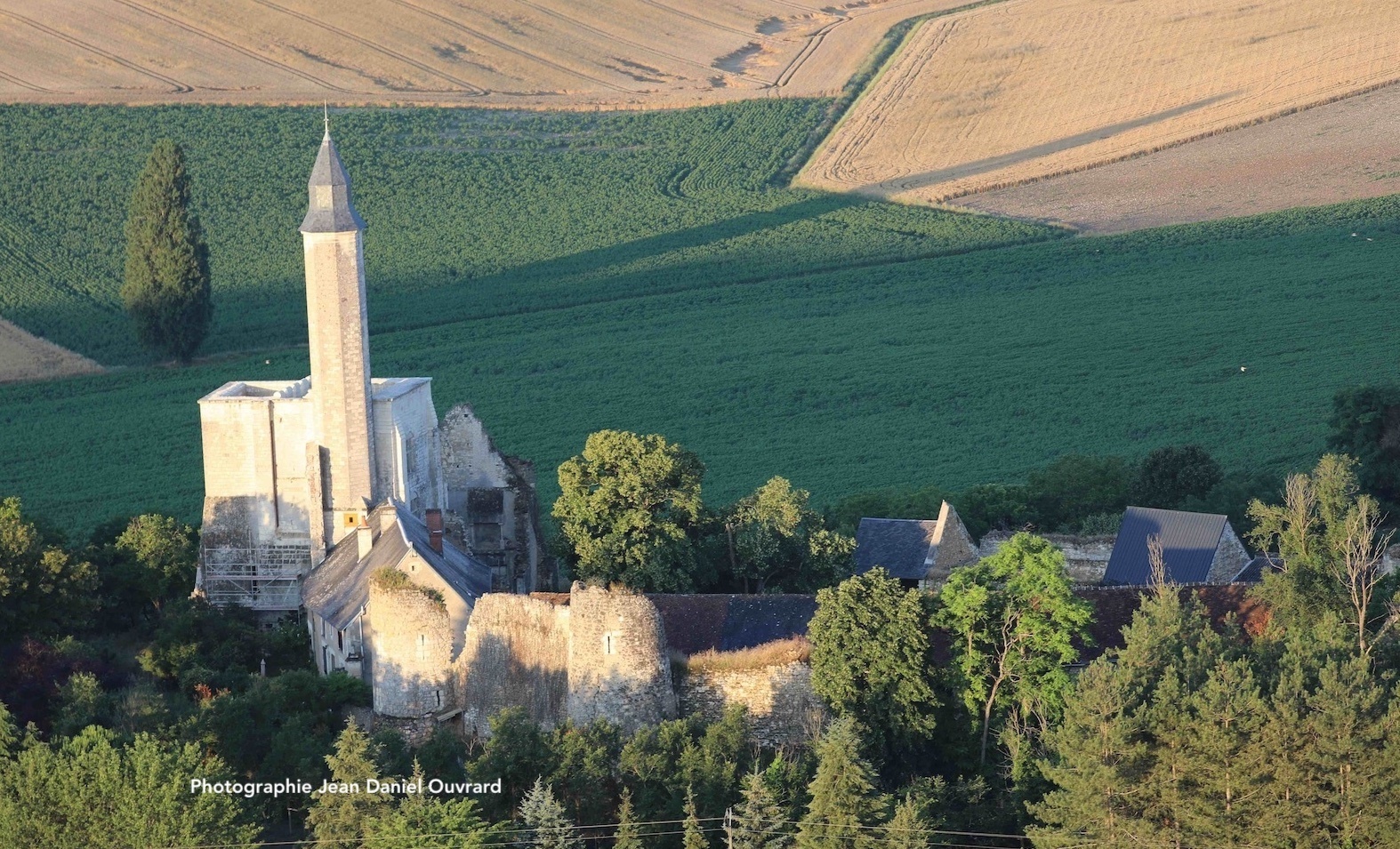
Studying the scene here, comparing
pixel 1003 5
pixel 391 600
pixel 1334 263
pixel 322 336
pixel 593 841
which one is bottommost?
pixel 593 841

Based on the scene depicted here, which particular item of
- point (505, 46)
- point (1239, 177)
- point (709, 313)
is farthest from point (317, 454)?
point (505, 46)

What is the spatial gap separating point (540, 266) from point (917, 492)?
37.6 meters

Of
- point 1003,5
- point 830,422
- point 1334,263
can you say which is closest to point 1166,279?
point 1334,263

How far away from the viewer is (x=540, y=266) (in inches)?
3575

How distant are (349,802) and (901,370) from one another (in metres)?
45.3

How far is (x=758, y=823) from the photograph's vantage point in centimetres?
3325

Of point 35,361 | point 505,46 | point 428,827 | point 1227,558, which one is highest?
point 505,46

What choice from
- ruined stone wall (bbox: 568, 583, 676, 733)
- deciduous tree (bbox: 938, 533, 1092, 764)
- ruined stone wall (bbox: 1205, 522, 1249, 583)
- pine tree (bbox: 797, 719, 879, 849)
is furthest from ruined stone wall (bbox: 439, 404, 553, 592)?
pine tree (bbox: 797, 719, 879, 849)

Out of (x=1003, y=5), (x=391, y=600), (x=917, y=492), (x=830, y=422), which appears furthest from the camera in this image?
(x=1003, y=5)

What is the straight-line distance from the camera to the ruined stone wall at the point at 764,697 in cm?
3678

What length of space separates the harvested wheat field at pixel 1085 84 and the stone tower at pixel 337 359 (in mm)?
54072

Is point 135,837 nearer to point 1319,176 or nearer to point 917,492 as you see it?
point 917,492

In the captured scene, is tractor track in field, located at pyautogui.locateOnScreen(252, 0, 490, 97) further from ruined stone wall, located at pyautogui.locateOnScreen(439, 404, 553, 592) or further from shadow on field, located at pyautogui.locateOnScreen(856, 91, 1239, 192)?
ruined stone wall, located at pyautogui.locateOnScreen(439, 404, 553, 592)

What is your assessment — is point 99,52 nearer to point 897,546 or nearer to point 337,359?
point 337,359
